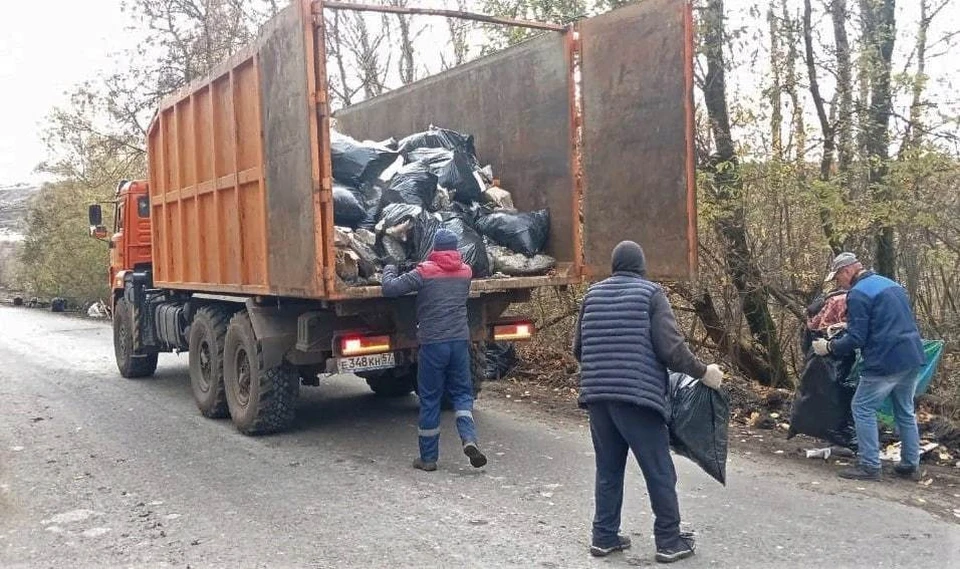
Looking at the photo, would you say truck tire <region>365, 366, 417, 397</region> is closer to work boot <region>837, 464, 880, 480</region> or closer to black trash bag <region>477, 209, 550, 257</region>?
black trash bag <region>477, 209, 550, 257</region>

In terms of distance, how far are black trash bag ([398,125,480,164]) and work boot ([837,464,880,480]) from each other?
3843mm

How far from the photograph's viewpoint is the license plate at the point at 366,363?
242 inches

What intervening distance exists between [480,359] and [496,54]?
8.66 ft

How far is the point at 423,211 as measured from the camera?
647 centimetres

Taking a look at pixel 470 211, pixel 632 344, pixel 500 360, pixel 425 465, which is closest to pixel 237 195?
pixel 470 211

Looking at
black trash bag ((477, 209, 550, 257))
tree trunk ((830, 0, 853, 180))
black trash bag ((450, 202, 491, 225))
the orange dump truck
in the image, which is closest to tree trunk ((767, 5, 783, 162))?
tree trunk ((830, 0, 853, 180))

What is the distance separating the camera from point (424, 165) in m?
7.07

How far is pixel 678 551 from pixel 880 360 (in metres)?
2.19

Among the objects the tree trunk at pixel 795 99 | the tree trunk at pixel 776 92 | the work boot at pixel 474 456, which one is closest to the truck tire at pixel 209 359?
the work boot at pixel 474 456

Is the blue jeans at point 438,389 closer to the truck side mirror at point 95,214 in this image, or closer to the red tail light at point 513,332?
the red tail light at point 513,332

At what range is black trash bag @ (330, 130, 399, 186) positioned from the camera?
269 inches

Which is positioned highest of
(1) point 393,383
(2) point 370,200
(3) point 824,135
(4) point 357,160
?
(3) point 824,135

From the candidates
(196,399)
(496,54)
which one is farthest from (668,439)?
(196,399)

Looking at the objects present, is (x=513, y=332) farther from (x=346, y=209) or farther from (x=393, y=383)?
(x=393, y=383)
